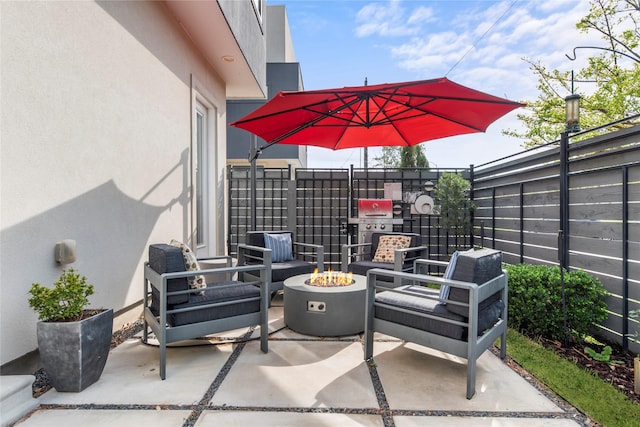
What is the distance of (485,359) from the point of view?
281cm

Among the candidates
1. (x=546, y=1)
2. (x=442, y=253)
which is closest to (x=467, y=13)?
(x=546, y=1)

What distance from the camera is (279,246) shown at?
4.91 metres

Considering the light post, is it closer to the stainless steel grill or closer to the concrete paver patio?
the concrete paver patio

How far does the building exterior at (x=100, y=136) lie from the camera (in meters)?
2.19

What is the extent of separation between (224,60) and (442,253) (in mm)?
5469

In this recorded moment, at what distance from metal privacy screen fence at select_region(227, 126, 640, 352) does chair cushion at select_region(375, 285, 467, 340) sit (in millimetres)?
1489

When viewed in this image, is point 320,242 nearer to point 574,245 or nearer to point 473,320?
point 574,245

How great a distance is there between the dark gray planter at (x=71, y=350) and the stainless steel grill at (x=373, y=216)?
14.8ft

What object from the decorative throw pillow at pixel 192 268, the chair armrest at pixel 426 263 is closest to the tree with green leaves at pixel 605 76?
the chair armrest at pixel 426 263

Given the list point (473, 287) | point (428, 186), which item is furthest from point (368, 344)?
point (428, 186)

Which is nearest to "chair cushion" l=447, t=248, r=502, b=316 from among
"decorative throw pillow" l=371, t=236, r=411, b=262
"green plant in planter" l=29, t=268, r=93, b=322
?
"decorative throw pillow" l=371, t=236, r=411, b=262

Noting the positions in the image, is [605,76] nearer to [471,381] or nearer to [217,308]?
[471,381]

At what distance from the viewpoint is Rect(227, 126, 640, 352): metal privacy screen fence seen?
2.96 meters

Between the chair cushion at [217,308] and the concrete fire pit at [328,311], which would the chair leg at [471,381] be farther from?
the chair cushion at [217,308]
